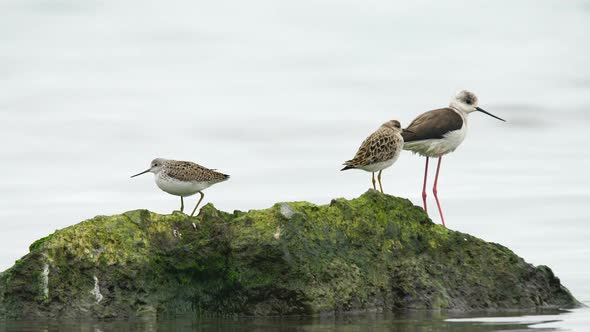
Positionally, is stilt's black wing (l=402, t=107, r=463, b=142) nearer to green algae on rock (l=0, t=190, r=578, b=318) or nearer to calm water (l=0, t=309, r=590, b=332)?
green algae on rock (l=0, t=190, r=578, b=318)

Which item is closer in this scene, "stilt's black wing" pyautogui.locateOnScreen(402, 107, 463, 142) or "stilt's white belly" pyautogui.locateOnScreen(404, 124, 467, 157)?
"stilt's black wing" pyautogui.locateOnScreen(402, 107, 463, 142)

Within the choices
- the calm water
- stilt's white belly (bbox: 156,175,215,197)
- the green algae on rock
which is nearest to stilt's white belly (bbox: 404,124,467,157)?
stilt's white belly (bbox: 156,175,215,197)

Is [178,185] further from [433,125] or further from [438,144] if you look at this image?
[438,144]

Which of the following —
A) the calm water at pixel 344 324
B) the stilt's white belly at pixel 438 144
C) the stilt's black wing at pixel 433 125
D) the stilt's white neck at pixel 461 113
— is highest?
the stilt's white neck at pixel 461 113

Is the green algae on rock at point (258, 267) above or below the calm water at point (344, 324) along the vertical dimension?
above

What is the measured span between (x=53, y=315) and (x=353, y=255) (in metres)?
4.17

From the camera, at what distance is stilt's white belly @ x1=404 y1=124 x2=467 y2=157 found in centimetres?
2189

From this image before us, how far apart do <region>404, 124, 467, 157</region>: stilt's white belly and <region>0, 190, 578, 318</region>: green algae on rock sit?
5.51 meters

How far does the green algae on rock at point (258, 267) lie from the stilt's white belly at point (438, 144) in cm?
551

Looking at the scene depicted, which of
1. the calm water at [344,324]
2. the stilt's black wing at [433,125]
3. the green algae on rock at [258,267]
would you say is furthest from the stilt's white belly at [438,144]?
the calm water at [344,324]

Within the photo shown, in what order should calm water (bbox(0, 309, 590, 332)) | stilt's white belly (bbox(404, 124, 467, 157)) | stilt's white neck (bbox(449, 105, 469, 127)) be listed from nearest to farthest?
calm water (bbox(0, 309, 590, 332))
stilt's white belly (bbox(404, 124, 467, 157))
stilt's white neck (bbox(449, 105, 469, 127))

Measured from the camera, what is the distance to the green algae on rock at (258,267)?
50.1 ft

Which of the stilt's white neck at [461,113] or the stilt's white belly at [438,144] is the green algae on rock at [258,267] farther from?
the stilt's white neck at [461,113]

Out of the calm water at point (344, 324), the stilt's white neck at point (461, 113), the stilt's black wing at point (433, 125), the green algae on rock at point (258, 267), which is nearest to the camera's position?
the calm water at point (344, 324)
